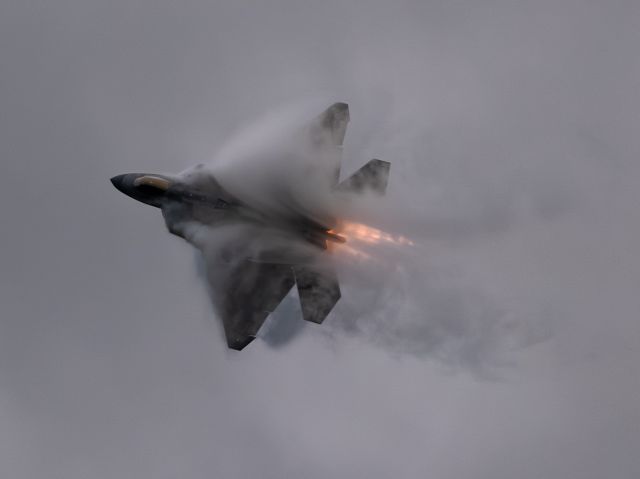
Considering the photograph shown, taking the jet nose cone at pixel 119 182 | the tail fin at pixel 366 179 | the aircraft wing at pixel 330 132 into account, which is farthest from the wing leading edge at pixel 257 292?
the jet nose cone at pixel 119 182

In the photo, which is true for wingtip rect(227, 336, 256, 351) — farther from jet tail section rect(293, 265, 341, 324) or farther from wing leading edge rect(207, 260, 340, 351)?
jet tail section rect(293, 265, 341, 324)

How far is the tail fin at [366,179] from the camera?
1998 inches

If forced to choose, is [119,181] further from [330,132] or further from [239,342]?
[239,342]

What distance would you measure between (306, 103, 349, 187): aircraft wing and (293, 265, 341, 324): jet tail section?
6.16m

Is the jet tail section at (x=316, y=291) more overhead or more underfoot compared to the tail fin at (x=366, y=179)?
more underfoot

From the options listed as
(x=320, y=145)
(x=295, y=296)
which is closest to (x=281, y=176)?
(x=320, y=145)

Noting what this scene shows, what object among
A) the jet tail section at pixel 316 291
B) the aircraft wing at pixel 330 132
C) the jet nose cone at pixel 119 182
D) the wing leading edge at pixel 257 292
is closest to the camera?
the jet tail section at pixel 316 291

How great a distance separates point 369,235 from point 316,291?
512 cm

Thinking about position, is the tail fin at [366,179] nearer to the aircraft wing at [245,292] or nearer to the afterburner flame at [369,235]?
the afterburner flame at [369,235]

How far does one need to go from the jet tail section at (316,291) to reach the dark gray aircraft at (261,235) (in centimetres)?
5

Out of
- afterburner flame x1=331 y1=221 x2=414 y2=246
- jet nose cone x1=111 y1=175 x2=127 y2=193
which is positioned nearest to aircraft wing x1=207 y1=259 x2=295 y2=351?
afterburner flame x1=331 y1=221 x2=414 y2=246

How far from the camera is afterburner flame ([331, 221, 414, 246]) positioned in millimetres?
51750

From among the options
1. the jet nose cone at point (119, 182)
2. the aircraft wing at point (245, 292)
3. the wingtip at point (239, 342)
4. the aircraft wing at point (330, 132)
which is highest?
the aircraft wing at point (330, 132)

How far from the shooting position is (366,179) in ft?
167
